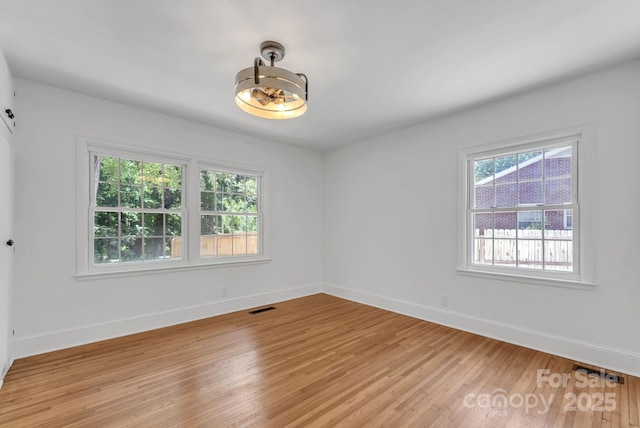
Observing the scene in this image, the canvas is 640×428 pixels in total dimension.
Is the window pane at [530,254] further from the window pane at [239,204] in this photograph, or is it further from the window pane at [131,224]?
the window pane at [131,224]

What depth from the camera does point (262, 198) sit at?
4758 millimetres

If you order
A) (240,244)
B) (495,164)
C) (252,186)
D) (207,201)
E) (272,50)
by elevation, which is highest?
(272,50)

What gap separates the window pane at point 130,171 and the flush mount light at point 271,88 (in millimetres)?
2141

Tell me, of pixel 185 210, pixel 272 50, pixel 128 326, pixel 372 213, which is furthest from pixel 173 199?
pixel 372 213

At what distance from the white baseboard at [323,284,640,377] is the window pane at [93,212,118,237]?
11.9ft

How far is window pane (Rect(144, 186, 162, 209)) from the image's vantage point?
3624 mm

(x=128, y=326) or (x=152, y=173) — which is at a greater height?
(x=152, y=173)

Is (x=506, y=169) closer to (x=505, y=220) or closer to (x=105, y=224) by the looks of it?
(x=505, y=220)

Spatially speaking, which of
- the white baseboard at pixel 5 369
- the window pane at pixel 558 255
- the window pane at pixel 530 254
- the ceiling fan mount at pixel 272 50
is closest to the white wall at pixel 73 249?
the white baseboard at pixel 5 369

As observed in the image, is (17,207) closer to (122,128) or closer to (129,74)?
(122,128)

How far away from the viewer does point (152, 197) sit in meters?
3.67

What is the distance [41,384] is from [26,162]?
6.67 ft

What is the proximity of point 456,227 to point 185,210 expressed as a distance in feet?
11.5

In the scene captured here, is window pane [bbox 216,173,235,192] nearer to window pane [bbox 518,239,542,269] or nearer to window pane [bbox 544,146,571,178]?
window pane [bbox 518,239,542,269]
